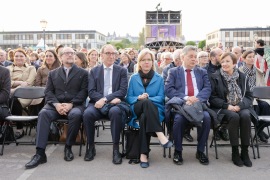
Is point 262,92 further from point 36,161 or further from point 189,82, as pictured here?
point 36,161

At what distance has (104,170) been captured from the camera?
12.2ft

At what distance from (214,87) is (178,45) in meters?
32.3

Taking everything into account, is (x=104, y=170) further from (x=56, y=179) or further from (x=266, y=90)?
(x=266, y=90)

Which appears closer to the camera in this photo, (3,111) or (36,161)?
(36,161)

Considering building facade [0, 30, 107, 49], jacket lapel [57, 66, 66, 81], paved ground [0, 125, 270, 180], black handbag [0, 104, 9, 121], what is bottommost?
paved ground [0, 125, 270, 180]

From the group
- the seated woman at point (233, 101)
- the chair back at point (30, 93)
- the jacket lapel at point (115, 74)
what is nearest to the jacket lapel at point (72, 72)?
the jacket lapel at point (115, 74)

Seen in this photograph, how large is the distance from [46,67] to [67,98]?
1.76 m

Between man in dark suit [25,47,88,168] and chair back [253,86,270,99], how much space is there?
11.2ft

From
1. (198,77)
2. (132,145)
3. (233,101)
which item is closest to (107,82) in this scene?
(132,145)

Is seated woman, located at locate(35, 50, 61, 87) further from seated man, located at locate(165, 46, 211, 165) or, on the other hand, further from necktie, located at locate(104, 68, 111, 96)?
seated man, located at locate(165, 46, 211, 165)

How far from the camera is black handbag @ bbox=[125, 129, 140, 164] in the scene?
13.6ft

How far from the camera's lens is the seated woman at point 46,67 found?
235 inches

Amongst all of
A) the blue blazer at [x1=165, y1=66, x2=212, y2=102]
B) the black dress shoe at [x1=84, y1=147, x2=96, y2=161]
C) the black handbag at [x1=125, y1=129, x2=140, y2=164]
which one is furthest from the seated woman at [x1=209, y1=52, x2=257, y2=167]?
the black dress shoe at [x1=84, y1=147, x2=96, y2=161]

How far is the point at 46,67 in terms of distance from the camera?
606 centimetres
